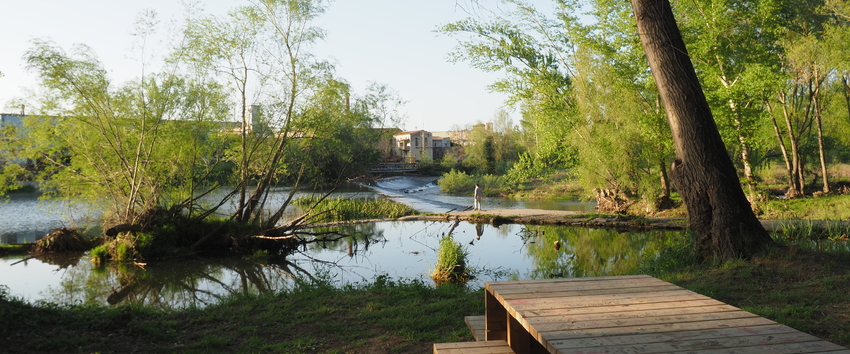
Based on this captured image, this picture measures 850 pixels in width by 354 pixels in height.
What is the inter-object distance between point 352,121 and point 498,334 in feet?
34.8

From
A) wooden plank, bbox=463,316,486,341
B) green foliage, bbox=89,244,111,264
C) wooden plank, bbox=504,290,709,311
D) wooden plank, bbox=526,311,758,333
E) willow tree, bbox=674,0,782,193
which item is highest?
willow tree, bbox=674,0,782,193

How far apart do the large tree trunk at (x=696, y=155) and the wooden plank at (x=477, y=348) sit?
5304mm

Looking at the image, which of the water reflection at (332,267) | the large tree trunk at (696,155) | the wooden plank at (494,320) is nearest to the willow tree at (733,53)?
the water reflection at (332,267)

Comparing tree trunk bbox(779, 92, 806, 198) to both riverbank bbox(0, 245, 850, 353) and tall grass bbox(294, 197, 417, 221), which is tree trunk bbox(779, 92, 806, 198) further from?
riverbank bbox(0, 245, 850, 353)

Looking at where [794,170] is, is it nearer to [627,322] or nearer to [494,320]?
[494,320]

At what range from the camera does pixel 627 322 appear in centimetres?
297

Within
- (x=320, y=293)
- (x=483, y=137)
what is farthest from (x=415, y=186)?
(x=320, y=293)

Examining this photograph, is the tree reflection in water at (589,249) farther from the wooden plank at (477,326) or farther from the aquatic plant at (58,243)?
the aquatic plant at (58,243)

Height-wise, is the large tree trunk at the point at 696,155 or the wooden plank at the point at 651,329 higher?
the large tree trunk at the point at 696,155

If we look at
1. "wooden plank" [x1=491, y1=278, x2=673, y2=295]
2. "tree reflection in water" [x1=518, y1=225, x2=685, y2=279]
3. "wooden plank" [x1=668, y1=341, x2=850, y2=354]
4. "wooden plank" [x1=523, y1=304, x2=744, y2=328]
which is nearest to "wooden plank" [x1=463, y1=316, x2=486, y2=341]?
"wooden plank" [x1=491, y1=278, x2=673, y2=295]

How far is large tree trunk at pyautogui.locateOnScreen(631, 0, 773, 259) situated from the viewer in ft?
25.4

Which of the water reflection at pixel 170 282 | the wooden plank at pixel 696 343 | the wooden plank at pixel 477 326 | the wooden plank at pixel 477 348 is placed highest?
the wooden plank at pixel 696 343

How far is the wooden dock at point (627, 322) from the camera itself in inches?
102

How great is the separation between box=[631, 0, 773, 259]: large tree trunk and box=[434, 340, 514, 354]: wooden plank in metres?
5.30
